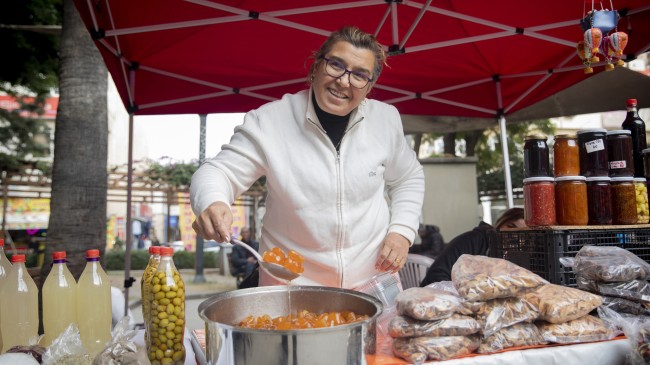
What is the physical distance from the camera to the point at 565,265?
4.69ft

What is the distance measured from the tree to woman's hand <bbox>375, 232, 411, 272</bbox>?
2.79 meters

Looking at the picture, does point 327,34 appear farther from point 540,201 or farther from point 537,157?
point 540,201

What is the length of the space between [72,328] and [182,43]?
241cm

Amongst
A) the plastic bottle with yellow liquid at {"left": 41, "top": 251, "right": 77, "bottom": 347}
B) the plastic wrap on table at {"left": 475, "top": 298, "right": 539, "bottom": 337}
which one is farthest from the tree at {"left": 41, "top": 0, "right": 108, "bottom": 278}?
the plastic wrap on table at {"left": 475, "top": 298, "right": 539, "bottom": 337}

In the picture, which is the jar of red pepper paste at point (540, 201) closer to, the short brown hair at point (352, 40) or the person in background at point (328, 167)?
the person in background at point (328, 167)

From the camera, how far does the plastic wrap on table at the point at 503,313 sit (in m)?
1.08

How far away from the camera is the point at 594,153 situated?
1618mm

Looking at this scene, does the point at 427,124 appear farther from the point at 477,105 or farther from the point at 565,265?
the point at 565,265

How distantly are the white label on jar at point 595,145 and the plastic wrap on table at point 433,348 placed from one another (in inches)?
38.7

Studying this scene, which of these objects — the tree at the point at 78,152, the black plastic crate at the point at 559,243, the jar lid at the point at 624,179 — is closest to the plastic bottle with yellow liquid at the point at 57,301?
the black plastic crate at the point at 559,243

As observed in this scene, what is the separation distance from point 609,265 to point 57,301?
162cm

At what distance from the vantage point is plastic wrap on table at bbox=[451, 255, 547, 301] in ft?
3.61

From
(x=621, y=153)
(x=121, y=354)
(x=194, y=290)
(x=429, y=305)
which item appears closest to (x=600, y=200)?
(x=621, y=153)

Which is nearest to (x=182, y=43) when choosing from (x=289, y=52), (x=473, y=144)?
(x=289, y=52)
